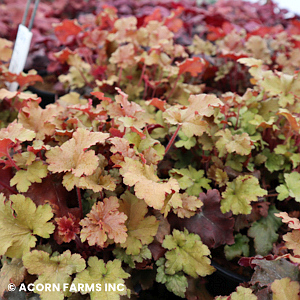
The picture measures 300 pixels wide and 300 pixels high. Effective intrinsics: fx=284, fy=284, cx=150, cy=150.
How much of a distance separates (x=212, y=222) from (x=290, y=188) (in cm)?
30

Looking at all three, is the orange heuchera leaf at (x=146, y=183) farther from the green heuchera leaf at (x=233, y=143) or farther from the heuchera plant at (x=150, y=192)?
the green heuchera leaf at (x=233, y=143)

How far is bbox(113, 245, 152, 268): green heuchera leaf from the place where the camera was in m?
0.87

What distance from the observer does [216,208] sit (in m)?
1.00

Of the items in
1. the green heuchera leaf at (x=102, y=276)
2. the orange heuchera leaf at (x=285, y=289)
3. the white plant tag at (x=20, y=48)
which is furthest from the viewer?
the white plant tag at (x=20, y=48)

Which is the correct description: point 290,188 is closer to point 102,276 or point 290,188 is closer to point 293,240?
point 293,240

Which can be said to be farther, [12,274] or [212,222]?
[212,222]

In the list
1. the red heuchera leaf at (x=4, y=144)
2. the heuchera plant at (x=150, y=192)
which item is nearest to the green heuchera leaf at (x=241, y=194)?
the heuchera plant at (x=150, y=192)

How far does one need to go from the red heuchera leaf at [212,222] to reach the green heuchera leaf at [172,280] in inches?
5.8

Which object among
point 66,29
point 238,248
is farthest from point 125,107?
point 66,29

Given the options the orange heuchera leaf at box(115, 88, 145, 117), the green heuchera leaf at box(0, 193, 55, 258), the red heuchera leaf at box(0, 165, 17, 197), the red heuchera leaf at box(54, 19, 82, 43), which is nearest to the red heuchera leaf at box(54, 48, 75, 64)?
the red heuchera leaf at box(54, 19, 82, 43)

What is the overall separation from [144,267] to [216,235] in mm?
267

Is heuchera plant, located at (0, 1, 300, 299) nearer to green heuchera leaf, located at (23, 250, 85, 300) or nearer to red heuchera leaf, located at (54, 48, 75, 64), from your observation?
green heuchera leaf, located at (23, 250, 85, 300)

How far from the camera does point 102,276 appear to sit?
2.67ft

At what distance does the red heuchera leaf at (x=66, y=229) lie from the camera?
0.84 meters
